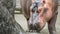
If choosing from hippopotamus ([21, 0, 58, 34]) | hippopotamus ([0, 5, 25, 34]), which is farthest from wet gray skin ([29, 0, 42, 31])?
hippopotamus ([0, 5, 25, 34])

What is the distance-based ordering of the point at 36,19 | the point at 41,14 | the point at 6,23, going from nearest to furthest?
1. the point at 6,23
2. the point at 36,19
3. the point at 41,14

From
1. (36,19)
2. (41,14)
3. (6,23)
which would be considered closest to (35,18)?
(36,19)

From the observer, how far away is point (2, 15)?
103 centimetres

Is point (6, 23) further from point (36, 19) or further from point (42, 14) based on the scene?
point (42, 14)

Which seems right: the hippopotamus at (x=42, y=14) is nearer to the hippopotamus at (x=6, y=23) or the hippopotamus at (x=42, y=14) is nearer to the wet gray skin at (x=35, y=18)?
the wet gray skin at (x=35, y=18)

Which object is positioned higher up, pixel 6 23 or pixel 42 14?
pixel 6 23

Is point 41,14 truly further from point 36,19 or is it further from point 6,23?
point 6,23

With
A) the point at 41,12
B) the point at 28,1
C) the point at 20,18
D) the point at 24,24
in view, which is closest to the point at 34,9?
the point at 41,12

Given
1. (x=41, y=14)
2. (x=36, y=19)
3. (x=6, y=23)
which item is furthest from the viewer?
(x=41, y=14)

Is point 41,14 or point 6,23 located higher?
point 6,23

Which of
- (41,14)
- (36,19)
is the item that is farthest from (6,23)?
(41,14)

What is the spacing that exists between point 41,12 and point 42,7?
78 mm

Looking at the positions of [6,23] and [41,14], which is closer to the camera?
[6,23]

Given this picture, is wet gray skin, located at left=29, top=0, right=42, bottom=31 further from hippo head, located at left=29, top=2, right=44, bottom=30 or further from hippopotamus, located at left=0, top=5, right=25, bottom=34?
hippopotamus, located at left=0, top=5, right=25, bottom=34
